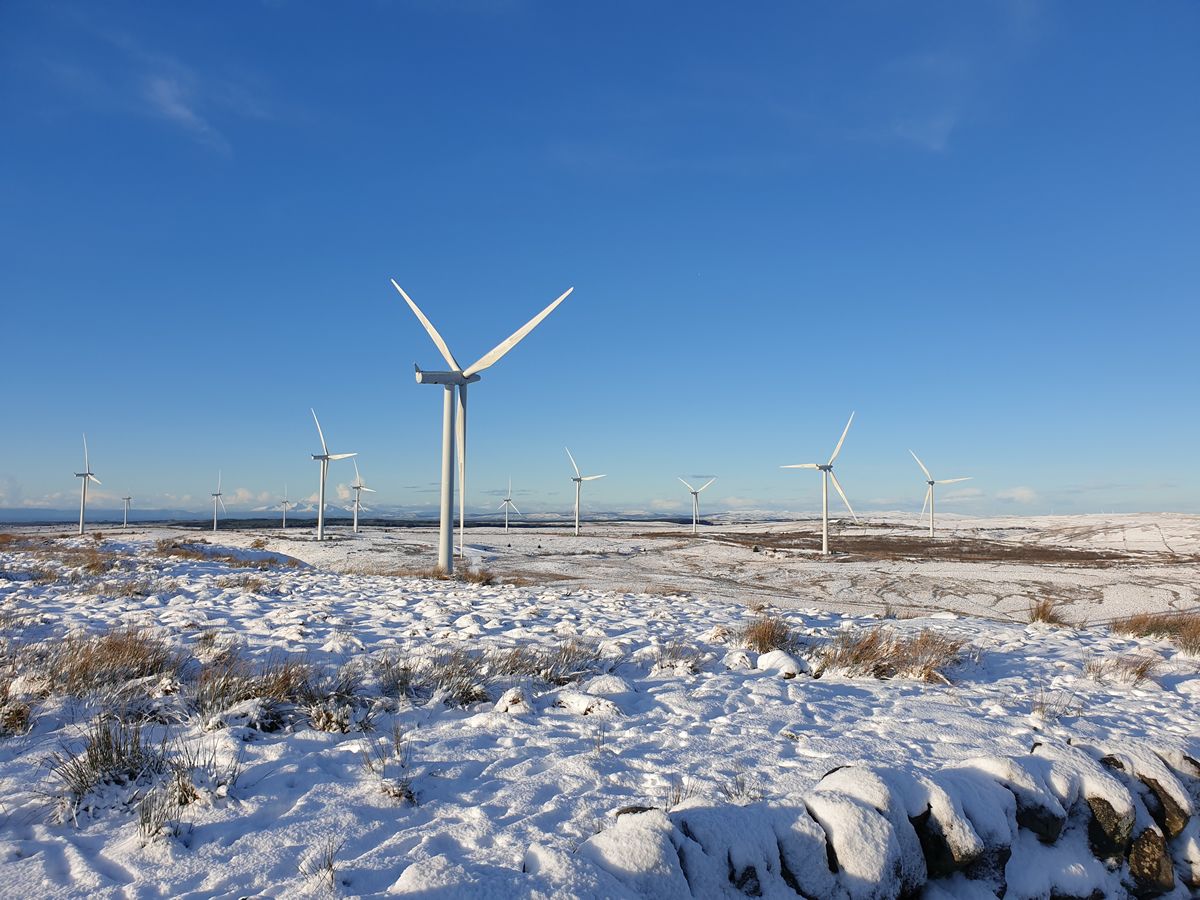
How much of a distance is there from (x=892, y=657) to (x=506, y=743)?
18.3 feet

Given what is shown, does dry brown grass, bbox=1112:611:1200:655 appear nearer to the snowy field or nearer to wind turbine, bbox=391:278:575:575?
the snowy field

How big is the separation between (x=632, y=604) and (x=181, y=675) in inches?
366

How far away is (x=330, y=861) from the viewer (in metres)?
3.25

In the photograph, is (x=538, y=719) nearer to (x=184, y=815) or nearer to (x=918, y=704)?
(x=184, y=815)

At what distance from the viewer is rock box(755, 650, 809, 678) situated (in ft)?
25.6

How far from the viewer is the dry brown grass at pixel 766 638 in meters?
9.27

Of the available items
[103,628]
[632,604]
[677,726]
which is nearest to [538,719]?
[677,726]

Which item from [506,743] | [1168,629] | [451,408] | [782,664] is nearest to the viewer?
[506,743]

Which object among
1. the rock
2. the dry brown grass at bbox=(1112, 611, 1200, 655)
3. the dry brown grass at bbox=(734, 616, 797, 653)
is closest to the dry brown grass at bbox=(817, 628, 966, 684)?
the rock

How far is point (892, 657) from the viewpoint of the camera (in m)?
8.59

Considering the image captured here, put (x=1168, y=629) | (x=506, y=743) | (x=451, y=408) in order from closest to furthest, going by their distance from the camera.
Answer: (x=506, y=743) < (x=1168, y=629) < (x=451, y=408)

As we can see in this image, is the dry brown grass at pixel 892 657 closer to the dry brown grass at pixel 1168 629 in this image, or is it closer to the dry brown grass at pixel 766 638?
the dry brown grass at pixel 766 638

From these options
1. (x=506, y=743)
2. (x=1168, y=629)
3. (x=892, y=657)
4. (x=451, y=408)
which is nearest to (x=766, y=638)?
(x=892, y=657)

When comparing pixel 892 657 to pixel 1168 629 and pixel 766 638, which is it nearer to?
pixel 766 638
